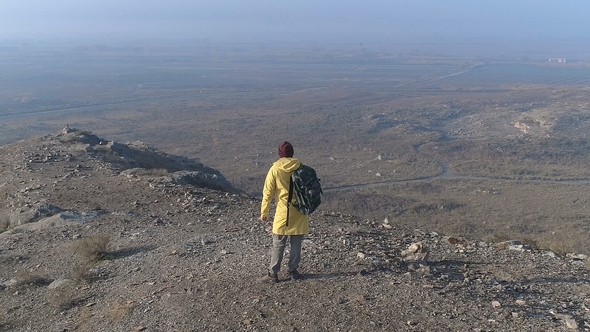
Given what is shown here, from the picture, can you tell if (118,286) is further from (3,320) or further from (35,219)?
(35,219)

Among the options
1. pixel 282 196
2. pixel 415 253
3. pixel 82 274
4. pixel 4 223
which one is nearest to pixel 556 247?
pixel 415 253

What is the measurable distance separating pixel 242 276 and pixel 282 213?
114cm

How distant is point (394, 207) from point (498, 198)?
30.1 feet

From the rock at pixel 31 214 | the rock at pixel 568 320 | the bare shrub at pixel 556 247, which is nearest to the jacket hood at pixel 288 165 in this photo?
the rock at pixel 568 320

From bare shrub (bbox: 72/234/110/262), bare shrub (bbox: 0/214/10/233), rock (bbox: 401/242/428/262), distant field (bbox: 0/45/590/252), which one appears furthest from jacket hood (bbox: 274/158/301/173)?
bare shrub (bbox: 0/214/10/233)

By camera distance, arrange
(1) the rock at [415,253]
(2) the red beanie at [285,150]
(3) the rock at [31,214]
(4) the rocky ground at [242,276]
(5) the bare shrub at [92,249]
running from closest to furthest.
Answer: (4) the rocky ground at [242,276] → (2) the red beanie at [285,150] → (1) the rock at [415,253] → (5) the bare shrub at [92,249] → (3) the rock at [31,214]

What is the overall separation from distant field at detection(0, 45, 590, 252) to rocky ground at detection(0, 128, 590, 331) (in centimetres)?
353

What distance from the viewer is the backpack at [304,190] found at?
23.8 feet

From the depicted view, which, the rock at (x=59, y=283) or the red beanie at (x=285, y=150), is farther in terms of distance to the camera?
the rock at (x=59, y=283)

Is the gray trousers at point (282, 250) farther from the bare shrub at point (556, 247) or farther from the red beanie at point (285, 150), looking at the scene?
the bare shrub at point (556, 247)

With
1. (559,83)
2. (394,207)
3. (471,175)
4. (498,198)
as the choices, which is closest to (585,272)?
(394,207)

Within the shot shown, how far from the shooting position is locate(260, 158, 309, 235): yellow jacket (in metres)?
7.31

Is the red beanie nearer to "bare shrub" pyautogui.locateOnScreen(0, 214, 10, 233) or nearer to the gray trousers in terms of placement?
the gray trousers

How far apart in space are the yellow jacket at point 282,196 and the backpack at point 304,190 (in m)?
0.05
